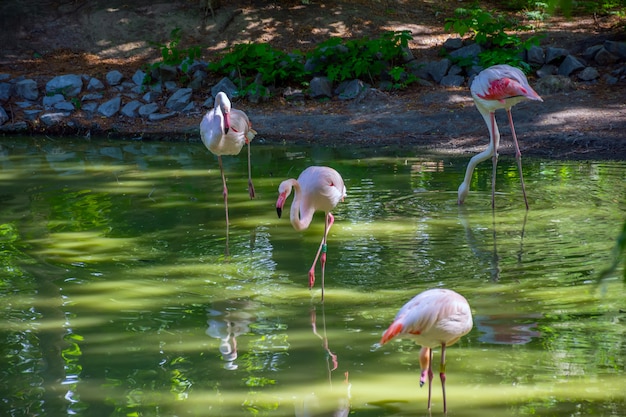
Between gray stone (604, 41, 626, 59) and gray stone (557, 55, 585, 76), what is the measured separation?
23.7 inches

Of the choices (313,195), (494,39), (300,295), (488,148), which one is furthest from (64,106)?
(300,295)

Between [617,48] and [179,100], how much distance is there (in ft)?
24.8

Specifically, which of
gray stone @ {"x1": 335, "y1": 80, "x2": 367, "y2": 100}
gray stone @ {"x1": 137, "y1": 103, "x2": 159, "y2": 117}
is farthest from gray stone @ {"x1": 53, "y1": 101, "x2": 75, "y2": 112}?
gray stone @ {"x1": 335, "y1": 80, "x2": 367, "y2": 100}

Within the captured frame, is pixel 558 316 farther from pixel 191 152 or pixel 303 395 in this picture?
pixel 191 152

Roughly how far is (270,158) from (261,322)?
19.3 ft

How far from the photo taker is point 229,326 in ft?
17.0

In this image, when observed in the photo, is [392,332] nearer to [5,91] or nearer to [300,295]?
[300,295]

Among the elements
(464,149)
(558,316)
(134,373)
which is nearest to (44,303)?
(134,373)

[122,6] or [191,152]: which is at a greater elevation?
[122,6]

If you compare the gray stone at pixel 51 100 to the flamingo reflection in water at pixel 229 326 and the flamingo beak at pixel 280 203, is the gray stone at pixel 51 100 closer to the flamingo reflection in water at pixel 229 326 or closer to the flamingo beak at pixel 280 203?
the flamingo reflection in water at pixel 229 326

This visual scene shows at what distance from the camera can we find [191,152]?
11555mm

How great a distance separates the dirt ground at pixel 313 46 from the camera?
36.7 feet

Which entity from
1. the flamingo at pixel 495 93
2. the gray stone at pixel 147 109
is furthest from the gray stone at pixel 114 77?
the flamingo at pixel 495 93

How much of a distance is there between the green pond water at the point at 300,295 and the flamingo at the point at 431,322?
1.27ft
